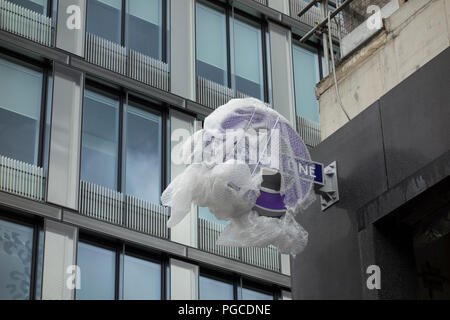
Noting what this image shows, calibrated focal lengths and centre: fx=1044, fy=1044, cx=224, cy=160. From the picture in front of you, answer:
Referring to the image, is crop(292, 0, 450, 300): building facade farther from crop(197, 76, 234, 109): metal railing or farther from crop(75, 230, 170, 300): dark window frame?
crop(197, 76, 234, 109): metal railing

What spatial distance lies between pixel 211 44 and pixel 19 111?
6.70 meters

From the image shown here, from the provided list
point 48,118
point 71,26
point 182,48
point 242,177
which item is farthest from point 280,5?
point 242,177

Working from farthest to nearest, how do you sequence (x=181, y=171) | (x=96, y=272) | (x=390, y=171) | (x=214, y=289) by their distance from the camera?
(x=181, y=171) < (x=214, y=289) < (x=96, y=272) < (x=390, y=171)

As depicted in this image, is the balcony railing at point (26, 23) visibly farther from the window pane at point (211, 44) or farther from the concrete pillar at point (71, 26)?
the window pane at point (211, 44)

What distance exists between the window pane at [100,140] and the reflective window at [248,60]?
4537mm

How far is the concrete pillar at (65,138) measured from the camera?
78.0 ft

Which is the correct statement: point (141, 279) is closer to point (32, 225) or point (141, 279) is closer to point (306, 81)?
point (32, 225)

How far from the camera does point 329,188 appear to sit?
36.3ft

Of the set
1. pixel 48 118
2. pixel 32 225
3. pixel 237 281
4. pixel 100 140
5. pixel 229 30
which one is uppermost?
pixel 229 30

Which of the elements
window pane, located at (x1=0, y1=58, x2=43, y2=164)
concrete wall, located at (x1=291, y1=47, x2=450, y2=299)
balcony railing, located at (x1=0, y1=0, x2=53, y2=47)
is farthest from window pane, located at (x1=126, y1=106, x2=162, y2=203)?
concrete wall, located at (x1=291, y1=47, x2=450, y2=299)

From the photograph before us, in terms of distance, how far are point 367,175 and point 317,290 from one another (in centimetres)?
142

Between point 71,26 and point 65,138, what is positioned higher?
point 71,26

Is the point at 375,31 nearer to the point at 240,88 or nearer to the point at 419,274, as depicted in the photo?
the point at 419,274

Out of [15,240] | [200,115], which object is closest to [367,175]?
[15,240]
